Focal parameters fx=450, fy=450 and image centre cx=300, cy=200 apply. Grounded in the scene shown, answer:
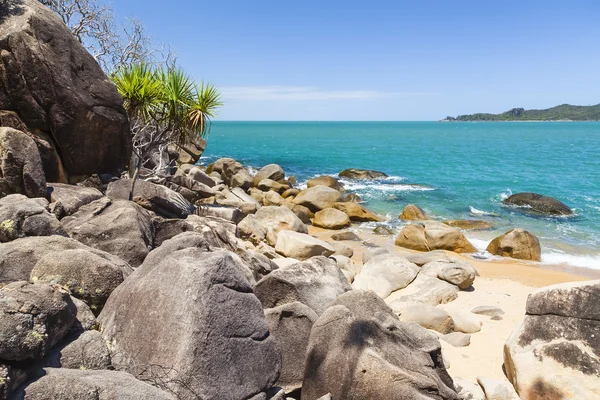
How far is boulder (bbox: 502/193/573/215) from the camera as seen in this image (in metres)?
26.7

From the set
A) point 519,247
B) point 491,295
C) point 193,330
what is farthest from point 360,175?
point 193,330

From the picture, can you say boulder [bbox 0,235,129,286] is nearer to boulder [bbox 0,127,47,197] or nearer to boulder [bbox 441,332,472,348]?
boulder [bbox 0,127,47,197]

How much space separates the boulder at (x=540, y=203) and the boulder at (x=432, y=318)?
65.2 feet

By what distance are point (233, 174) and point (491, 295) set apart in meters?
20.5

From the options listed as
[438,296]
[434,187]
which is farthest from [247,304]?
[434,187]

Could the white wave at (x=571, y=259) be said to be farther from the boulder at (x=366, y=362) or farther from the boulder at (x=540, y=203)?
the boulder at (x=366, y=362)

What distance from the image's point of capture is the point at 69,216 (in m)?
9.13

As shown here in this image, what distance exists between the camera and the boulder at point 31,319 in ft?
11.7

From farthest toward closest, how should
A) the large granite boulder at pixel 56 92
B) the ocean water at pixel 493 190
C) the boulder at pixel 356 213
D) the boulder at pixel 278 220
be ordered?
the boulder at pixel 356 213 → the ocean water at pixel 493 190 → the boulder at pixel 278 220 → the large granite boulder at pixel 56 92

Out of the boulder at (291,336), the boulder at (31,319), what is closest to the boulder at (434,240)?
the boulder at (291,336)

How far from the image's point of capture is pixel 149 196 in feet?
39.9

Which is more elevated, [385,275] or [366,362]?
[366,362]

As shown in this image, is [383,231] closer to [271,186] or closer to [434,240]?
[434,240]

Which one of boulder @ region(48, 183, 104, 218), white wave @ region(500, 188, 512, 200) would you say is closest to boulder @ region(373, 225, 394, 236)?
boulder @ region(48, 183, 104, 218)
